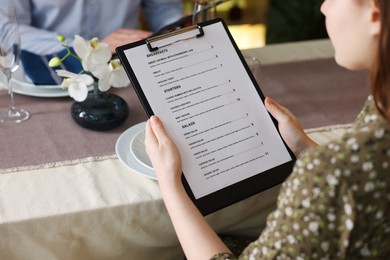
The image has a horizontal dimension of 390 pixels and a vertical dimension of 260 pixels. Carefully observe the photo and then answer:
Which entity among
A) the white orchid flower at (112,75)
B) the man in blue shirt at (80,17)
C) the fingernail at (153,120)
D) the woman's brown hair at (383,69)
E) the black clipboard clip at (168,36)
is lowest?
the man in blue shirt at (80,17)

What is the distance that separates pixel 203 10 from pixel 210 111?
19.3 inches

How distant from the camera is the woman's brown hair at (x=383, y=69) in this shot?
0.72m

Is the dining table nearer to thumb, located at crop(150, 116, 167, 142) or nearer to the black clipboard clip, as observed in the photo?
thumb, located at crop(150, 116, 167, 142)

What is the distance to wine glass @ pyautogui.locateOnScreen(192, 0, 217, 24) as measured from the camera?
143 cm

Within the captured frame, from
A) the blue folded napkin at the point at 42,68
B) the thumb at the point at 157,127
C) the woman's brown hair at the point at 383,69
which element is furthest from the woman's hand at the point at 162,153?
the blue folded napkin at the point at 42,68

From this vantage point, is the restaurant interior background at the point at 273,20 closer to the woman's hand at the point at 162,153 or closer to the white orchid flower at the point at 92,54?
the white orchid flower at the point at 92,54

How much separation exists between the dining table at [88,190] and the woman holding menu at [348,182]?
28cm

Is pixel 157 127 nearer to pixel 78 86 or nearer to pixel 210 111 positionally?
pixel 210 111

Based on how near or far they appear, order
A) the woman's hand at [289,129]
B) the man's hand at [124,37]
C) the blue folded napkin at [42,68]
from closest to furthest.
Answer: the woman's hand at [289,129] → the blue folded napkin at [42,68] → the man's hand at [124,37]

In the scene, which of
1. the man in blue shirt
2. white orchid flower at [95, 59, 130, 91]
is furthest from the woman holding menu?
the man in blue shirt

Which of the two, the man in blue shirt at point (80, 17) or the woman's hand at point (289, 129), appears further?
the man in blue shirt at point (80, 17)

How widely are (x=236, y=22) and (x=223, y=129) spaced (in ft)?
8.09

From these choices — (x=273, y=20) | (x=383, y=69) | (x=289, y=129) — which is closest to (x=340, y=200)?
(x=383, y=69)

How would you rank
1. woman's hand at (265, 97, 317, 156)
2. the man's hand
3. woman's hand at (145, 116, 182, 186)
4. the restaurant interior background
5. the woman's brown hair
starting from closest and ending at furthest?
the woman's brown hair, woman's hand at (145, 116, 182, 186), woman's hand at (265, 97, 317, 156), the man's hand, the restaurant interior background
